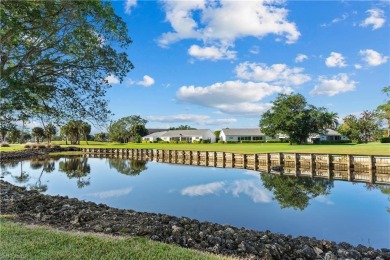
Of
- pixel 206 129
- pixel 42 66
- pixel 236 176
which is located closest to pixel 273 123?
pixel 206 129

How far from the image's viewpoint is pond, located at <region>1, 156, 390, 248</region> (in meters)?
10.3

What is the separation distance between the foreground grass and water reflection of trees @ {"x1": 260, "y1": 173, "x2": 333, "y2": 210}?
31.9 feet

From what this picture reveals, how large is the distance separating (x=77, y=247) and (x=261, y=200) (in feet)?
36.9

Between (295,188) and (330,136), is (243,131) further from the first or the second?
(295,188)

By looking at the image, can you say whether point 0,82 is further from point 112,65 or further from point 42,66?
point 112,65

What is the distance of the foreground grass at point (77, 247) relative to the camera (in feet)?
15.1

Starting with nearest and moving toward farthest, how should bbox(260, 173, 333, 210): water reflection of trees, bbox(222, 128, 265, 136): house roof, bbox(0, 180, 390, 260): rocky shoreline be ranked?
bbox(0, 180, 390, 260): rocky shoreline < bbox(260, 173, 333, 210): water reflection of trees < bbox(222, 128, 265, 136): house roof

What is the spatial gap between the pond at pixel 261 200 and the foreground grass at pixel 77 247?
18.9 feet

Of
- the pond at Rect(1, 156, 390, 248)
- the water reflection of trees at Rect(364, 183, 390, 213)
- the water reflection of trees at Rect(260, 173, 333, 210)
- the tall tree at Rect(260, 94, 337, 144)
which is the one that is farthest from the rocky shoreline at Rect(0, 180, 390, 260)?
the tall tree at Rect(260, 94, 337, 144)

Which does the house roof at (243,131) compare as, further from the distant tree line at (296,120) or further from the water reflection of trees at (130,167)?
the water reflection of trees at (130,167)

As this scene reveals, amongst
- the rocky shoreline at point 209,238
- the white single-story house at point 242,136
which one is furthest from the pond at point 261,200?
the white single-story house at point 242,136

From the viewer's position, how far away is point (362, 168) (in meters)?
22.7

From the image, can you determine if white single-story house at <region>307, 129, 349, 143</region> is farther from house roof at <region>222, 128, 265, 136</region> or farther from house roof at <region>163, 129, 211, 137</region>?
house roof at <region>163, 129, 211, 137</region>

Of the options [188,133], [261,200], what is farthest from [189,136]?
[261,200]
